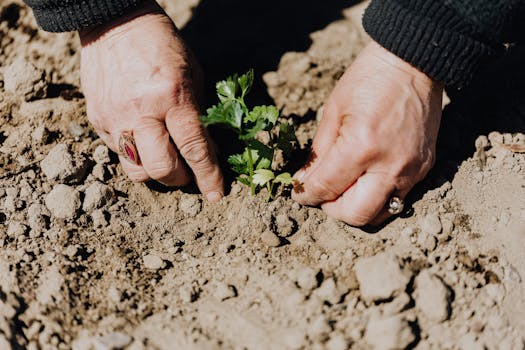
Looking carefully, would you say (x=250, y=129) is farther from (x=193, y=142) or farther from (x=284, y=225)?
(x=284, y=225)

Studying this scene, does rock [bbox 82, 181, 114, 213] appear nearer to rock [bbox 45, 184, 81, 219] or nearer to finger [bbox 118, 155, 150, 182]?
rock [bbox 45, 184, 81, 219]

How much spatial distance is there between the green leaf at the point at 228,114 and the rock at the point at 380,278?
0.88 metres

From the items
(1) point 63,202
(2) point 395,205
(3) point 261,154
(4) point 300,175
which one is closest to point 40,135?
(1) point 63,202

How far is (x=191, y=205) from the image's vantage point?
2846 millimetres

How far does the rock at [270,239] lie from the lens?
2.61m

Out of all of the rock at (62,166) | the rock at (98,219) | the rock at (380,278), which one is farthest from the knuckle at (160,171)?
the rock at (380,278)

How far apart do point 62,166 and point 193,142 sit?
77 centimetres

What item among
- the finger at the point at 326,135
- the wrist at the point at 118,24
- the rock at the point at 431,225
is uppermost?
the wrist at the point at 118,24

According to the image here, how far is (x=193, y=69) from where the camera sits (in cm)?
282

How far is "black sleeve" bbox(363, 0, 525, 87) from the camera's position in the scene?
7.67 ft

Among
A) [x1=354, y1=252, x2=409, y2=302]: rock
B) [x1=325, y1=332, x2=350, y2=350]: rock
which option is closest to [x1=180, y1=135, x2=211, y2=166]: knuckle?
[x1=354, y1=252, x2=409, y2=302]: rock

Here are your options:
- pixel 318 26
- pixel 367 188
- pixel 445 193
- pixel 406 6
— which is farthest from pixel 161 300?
pixel 318 26

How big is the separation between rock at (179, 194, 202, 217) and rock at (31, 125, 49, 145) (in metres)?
0.89

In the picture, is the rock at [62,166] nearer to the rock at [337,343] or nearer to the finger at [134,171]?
the finger at [134,171]
